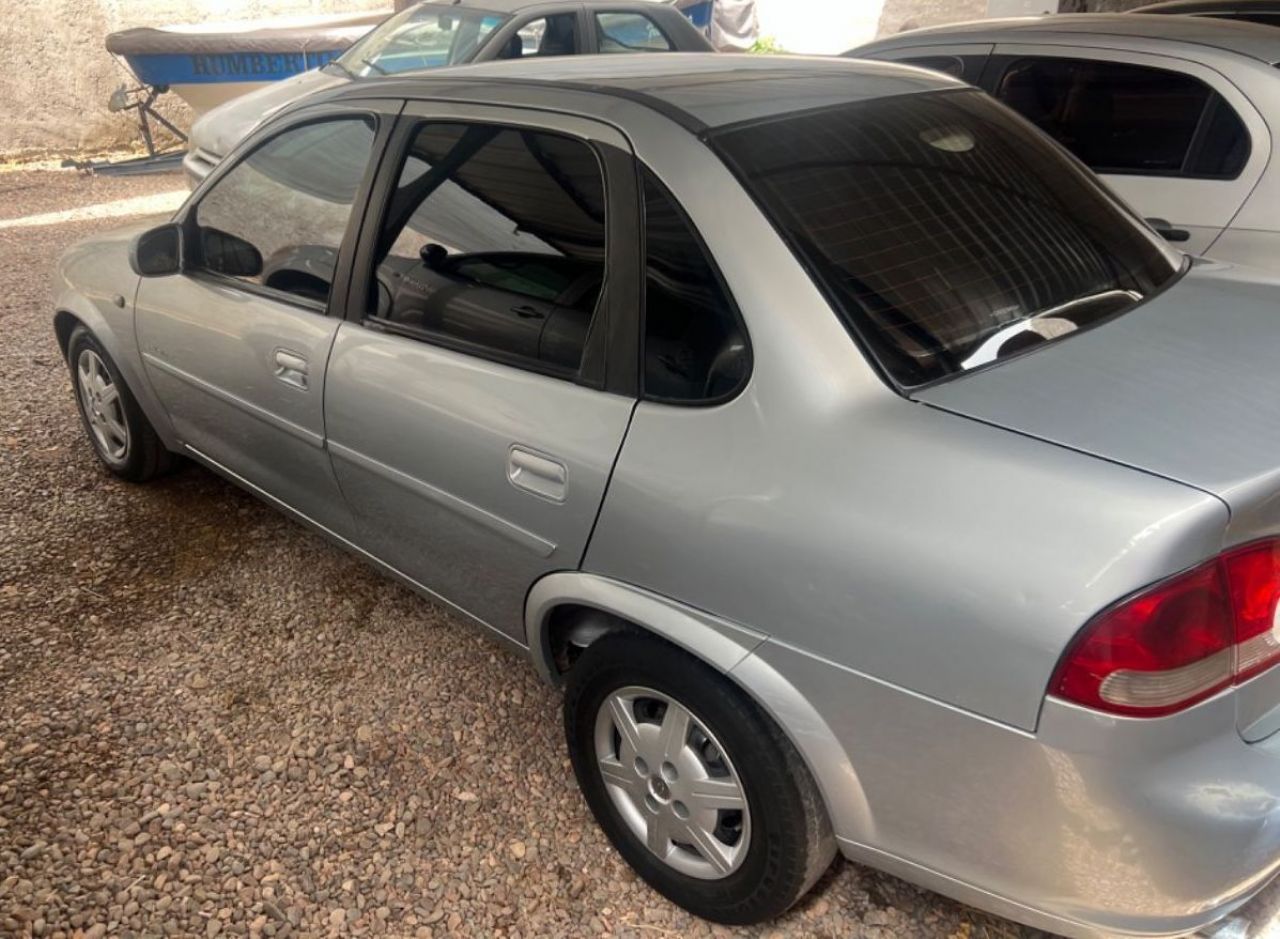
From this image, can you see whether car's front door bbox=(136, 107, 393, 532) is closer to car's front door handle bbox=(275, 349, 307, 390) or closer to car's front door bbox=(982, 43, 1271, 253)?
car's front door handle bbox=(275, 349, 307, 390)

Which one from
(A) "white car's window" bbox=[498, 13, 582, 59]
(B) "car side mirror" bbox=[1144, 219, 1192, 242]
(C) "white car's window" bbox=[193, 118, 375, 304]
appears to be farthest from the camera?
(A) "white car's window" bbox=[498, 13, 582, 59]

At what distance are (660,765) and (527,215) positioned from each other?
49.3 inches

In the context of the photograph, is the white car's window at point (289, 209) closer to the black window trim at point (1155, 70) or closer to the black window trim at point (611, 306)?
the black window trim at point (611, 306)

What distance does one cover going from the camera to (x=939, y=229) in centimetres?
214

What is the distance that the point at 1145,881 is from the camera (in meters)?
1.61

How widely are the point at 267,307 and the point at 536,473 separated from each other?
4.06 ft

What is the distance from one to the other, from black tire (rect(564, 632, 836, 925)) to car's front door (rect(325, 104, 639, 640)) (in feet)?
0.82

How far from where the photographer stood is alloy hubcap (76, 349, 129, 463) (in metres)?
3.96

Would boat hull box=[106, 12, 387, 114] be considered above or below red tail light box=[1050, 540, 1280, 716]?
below

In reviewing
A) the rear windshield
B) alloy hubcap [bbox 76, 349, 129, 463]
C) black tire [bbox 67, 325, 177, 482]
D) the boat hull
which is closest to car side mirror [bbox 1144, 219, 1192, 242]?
the rear windshield

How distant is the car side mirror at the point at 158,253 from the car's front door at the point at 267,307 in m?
0.04

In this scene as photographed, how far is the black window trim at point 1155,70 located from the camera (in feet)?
12.7

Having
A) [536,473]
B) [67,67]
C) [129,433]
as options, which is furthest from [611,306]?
[67,67]

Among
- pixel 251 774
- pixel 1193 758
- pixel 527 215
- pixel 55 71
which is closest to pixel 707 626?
pixel 1193 758
